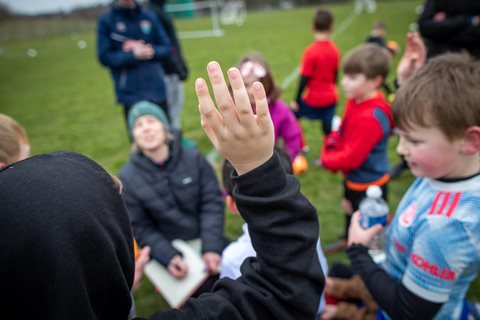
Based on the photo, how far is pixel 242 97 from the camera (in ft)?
2.42

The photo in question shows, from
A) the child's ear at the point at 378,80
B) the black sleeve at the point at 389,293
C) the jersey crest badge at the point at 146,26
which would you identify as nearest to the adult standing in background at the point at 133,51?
the jersey crest badge at the point at 146,26

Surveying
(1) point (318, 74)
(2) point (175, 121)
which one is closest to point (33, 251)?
(1) point (318, 74)

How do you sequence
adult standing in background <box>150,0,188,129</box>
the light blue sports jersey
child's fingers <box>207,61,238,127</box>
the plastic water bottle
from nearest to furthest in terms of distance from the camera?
1. child's fingers <box>207,61,238,127</box>
2. the light blue sports jersey
3. the plastic water bottle
4. adult standing in background <box>150,0,188,129</box>

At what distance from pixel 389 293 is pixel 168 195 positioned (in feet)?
5.05

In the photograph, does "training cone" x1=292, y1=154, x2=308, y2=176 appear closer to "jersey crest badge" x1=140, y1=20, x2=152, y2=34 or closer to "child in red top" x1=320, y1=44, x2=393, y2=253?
"child in red top" x1=320, y1=44, x2=393, y2=253

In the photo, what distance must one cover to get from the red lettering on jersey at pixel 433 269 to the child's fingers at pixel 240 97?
1.00 m

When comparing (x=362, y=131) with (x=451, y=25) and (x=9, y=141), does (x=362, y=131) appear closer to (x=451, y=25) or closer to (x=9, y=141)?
(x=451, y=25)

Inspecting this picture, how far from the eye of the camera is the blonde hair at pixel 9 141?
151cm

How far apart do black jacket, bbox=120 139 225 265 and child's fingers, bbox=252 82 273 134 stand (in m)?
1.73

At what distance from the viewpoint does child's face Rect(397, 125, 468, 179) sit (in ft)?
4.39

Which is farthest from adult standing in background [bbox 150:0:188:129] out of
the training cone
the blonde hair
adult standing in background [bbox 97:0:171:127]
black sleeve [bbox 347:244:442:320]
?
black sleeve [bbox 347:244:442:320]

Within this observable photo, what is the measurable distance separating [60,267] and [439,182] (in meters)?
1.40

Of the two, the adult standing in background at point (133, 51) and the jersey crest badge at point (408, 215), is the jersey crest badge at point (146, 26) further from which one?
the jersey crest badge at point (408, 215)

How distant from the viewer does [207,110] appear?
0.78 m
